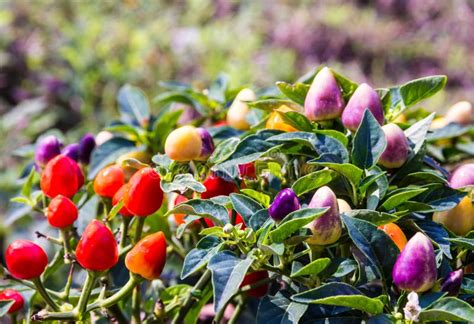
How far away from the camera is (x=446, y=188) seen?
72 cm

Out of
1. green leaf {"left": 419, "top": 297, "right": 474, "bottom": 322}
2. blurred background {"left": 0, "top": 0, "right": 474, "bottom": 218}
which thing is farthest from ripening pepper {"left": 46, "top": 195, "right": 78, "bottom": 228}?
blurred background {"left": 0, "top": 0, "right": 474, "bottom": 218}

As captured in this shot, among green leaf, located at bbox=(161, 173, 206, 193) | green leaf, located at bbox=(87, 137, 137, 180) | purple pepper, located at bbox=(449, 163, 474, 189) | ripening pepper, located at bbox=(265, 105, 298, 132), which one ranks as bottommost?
green leaf, located at bbox=(87, 137, 137, 180)

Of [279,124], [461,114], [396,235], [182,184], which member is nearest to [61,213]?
[182,184]

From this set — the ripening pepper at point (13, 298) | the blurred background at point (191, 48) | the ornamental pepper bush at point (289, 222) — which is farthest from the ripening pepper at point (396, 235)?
the blurred background at point (191, 48)

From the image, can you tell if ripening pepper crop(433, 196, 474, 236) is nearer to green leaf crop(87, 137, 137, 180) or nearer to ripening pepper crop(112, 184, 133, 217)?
ripening pepper crop(112, 184, 133, 217)

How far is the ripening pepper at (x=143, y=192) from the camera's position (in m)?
0.74

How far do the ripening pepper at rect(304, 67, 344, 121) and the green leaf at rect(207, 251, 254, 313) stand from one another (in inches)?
9.2

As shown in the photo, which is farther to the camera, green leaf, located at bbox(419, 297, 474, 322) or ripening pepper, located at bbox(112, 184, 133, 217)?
ripening pepper, located at bbox(112, 184, 133, 217)

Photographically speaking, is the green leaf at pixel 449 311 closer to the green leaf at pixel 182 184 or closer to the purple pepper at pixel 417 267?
the purple pepper at pixel 417 267

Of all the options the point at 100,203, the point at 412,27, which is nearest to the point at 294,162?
the point at 100,203

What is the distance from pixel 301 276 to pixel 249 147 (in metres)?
0.17

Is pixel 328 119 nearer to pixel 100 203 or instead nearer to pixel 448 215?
pixel 448 215

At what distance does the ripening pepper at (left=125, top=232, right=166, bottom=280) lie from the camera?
0.71 m

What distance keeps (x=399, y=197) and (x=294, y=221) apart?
0.44 feet
